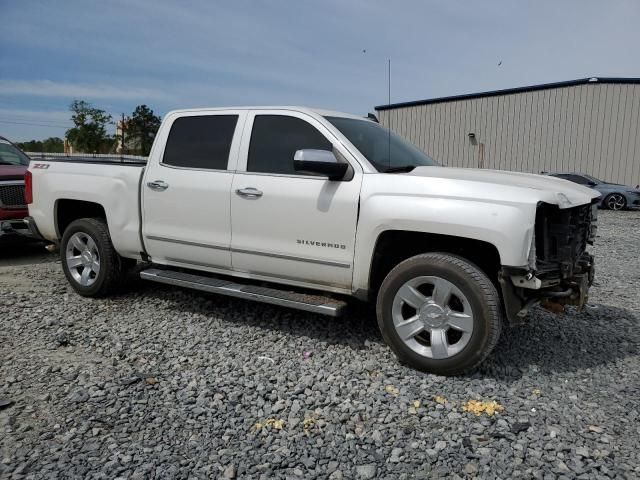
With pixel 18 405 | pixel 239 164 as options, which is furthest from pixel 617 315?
pixel 18 405

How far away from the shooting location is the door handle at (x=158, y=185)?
4836 millimetres

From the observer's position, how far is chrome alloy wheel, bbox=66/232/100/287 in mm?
5484

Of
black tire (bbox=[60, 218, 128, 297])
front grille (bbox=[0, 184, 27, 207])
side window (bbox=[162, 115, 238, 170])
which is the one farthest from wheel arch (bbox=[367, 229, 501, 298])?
front grille (bbox=[0, 184, 27, 207])

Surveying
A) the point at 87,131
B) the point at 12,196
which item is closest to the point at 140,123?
the point at 87,131

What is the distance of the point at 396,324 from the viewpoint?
3.78 metres

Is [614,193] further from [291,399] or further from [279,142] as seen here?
[291,399]

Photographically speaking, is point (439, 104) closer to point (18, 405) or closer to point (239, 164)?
point (239, 164)

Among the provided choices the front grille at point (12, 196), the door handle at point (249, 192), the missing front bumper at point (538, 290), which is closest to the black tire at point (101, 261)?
the door handle at point (249, 192)

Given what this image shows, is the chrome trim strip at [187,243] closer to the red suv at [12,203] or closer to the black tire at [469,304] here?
the black tire at [469,304]

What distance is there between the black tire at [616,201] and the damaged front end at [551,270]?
16.0 metres

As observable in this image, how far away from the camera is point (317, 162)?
12.5 feet

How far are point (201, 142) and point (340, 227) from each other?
1.71 metres

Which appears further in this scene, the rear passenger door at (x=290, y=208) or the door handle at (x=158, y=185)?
the door handle at (x=158, y=185)

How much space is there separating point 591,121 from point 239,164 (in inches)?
819
